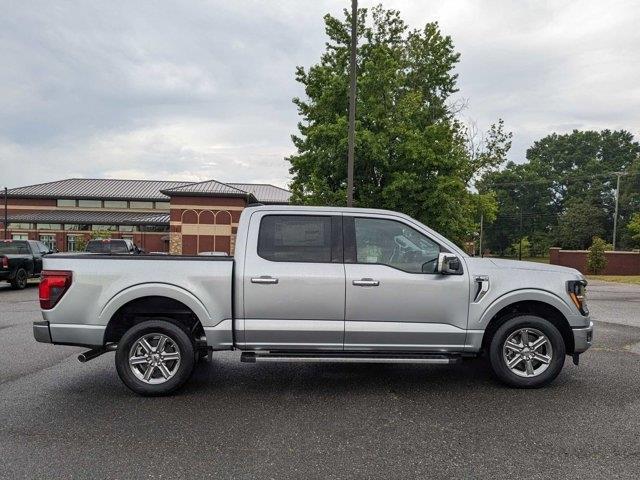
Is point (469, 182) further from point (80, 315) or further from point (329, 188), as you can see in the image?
point (80, 315)

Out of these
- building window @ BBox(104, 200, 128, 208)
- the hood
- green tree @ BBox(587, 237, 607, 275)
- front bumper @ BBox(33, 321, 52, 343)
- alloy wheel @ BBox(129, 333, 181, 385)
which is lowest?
green tree @ BBox(587, 237, 607, 275)

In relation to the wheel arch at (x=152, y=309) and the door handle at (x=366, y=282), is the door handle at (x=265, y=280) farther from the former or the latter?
the door handle at (x=366, y=282)

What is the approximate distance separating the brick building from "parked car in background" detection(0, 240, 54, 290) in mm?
27019

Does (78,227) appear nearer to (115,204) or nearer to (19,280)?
(115,204)

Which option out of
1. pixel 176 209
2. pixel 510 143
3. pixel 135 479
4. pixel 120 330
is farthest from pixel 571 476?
pixel 176 209

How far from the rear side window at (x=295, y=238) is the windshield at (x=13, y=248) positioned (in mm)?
15821

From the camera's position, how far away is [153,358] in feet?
15.8

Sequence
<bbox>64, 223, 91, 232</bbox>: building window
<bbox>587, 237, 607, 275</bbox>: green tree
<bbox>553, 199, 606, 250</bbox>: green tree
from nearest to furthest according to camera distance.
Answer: <bbox>587, 237, 607, 275</bbox>: green tree < <bbox>64, 223, 91, 232</bbox>: building window < <bbox>553, 199, 606, 250</bbox>: green tree

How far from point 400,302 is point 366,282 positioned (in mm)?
421

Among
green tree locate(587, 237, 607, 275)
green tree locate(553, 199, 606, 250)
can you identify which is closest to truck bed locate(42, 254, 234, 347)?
green tree locate(587, 237, 607, 275)

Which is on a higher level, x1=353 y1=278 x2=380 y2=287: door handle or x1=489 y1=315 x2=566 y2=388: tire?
x1=353 y1=278 x2=380 y2=287: door handle

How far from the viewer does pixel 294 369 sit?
5.93 meters

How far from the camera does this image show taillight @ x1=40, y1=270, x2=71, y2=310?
4.71m

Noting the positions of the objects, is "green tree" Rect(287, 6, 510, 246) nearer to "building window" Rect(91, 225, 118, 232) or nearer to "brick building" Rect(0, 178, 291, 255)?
"brick building" Rect(0, 178, 291, 255)
